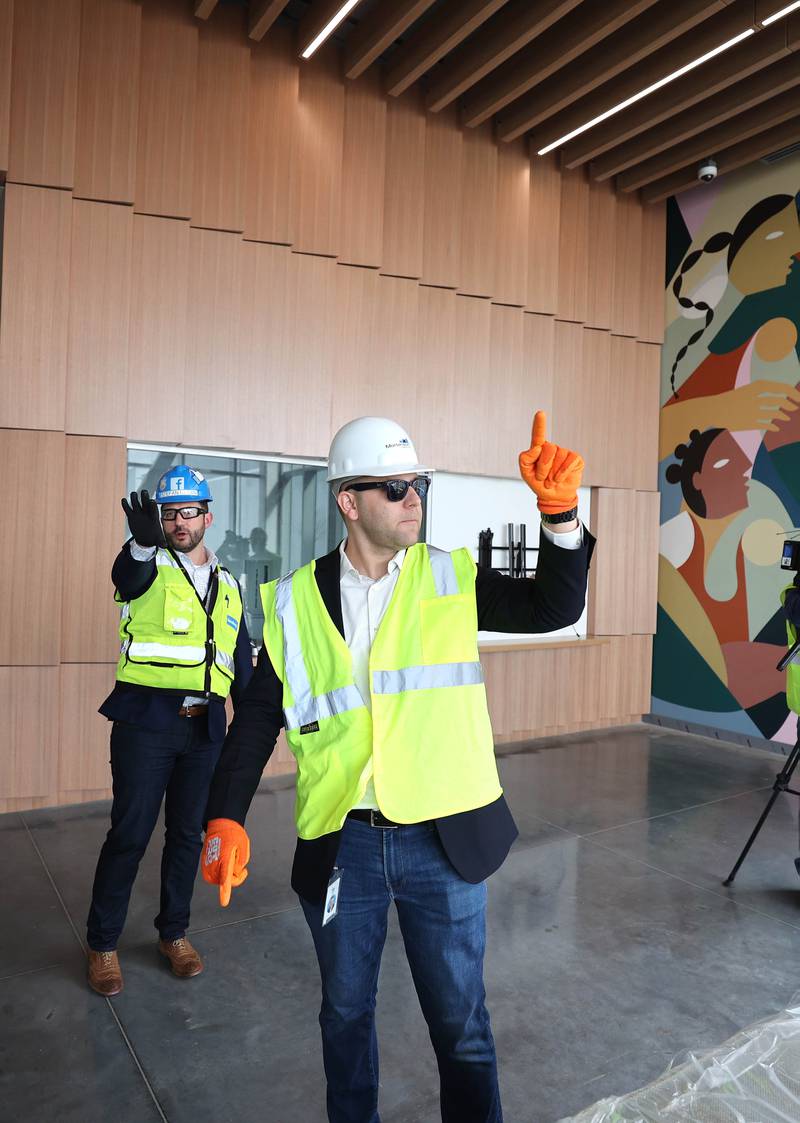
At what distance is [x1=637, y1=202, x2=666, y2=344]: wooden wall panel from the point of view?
24.5 ft

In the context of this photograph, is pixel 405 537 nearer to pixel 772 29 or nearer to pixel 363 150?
pixel 363 150

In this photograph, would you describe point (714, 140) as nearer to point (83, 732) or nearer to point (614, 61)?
point (614, 61)

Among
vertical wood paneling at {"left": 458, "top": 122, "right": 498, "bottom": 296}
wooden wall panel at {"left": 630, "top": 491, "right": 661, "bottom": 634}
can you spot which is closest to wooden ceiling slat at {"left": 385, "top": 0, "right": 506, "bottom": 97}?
vertical wood paneling at {"left": 458, "top": 122, "right": 498, "bottom": 296}

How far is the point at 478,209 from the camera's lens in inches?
252

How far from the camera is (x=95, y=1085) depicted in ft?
7.88

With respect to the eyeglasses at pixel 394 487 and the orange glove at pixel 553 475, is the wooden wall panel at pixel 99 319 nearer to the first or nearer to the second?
the eyeglasses at pixel 394 487

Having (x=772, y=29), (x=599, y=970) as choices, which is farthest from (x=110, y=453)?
(x=772, y=29)

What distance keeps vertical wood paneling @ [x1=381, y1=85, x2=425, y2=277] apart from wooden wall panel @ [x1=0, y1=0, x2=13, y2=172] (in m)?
2.49

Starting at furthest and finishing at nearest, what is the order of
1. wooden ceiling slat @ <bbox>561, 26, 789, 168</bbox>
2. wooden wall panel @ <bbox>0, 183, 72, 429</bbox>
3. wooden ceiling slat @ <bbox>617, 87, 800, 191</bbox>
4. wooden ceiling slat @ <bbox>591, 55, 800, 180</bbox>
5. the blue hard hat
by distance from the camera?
1. wooden ceiling slat @ <bbox>617, 87, 800, 191</bbox>
2. wooden ceiling slat @ <bbox>591, 55, 800, 180</bbox>
3. wooden ceiling slat @ <bbox>561, 26, 789, 168</bbox>
4. wooden wall panel @ <bbox>0, 183, 72, 429</bbox>
5. the blue hard hat

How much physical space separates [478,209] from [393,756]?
568 centimetres

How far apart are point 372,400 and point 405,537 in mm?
4213

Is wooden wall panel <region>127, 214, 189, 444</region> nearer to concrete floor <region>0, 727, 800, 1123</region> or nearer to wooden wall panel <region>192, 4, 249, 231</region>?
wooden wall panel <region>192, 4, 249, 231</region>

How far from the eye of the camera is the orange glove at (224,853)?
171cm

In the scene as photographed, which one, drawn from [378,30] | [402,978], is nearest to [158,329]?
[378,30]
